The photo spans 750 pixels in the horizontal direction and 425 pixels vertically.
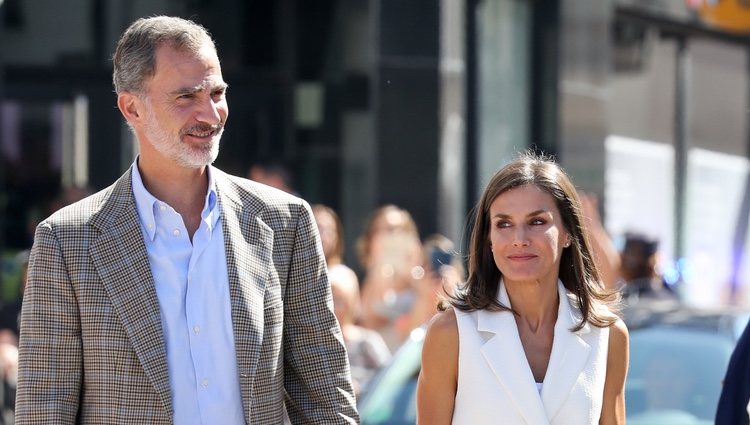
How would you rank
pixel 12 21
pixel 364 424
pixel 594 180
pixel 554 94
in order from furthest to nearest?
pixel 594 180, pixel 554 94, pixel 12 21, pixel 364 424

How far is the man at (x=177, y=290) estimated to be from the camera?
12.0 ft

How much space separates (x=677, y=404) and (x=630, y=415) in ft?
0.66

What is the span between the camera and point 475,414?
4.09 meters

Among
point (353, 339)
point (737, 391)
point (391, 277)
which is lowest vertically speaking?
point (353, 339)

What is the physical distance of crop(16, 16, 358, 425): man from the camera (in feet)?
12.0

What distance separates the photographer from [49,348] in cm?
365

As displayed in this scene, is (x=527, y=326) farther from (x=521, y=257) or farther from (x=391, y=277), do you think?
(x=391, y=277)

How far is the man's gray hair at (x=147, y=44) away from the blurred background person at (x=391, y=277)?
5.27 metres

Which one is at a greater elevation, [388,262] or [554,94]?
[554,94]

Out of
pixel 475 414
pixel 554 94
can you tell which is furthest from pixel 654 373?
pixel 554 94

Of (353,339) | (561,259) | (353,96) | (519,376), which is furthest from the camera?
(353,96)

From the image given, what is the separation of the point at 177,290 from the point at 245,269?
19 cm

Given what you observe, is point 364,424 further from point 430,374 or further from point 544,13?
point 544,13

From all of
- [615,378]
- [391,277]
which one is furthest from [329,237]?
[615,378]
